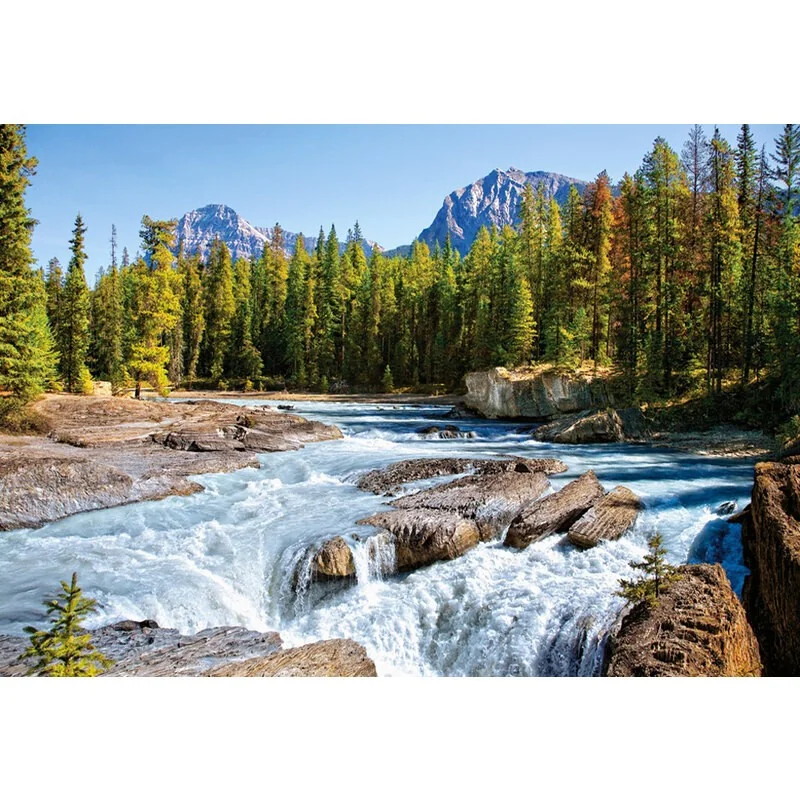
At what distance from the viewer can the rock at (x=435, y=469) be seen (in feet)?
37.2

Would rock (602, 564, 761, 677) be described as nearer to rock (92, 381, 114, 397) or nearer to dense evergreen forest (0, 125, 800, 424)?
dense evergreen forest (0, 125, 800, 424)

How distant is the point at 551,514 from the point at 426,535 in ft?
6.51

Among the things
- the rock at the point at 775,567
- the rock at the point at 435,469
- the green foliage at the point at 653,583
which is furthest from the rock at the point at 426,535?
the rock at the point at 775,567

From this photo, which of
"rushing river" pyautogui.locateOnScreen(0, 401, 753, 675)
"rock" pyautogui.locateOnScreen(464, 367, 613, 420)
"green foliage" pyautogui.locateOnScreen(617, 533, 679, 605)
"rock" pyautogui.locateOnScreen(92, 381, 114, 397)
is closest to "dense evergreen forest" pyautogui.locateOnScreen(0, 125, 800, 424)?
"rock" pyautogui.locateOnScreen(92, 381, 114, 397)

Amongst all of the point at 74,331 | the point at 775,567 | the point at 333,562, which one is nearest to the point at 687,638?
the point at 775,567

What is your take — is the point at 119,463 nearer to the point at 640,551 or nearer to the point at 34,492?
the point at 34,492

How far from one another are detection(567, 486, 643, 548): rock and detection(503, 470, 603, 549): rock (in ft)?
0.76

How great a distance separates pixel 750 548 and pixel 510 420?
60.8 feet

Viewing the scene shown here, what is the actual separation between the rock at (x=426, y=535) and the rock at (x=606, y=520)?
1.42 m

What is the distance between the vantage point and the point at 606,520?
8.16 metres

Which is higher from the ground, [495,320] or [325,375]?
[495,320]

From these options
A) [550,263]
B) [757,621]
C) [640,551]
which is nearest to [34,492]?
[640,551]

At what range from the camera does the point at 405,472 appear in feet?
38.8

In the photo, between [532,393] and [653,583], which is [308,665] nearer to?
[653,583]
